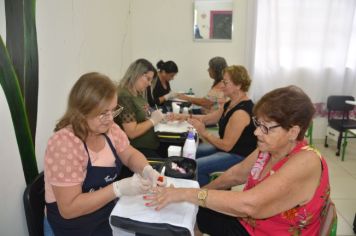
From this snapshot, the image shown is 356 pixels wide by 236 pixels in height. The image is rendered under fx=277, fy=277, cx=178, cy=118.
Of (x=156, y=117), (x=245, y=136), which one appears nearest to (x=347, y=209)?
(x=245, y=136)

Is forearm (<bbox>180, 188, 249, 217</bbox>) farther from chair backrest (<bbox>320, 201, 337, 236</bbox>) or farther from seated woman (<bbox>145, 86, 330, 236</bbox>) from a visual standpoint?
chair backrest (<bbox>320, 201, 337, 236</bbox>)

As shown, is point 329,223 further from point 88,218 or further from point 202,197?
point 88,218

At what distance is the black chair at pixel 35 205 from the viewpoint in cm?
115

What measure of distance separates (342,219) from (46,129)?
2.34 m

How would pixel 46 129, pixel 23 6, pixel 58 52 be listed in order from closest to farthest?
1. pixel 23 6
2. pixel 46 129
3. pixel 58 52

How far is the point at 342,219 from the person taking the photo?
2.28m

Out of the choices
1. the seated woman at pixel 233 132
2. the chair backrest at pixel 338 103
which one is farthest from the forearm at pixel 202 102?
the chair backrest at pixel 338 103

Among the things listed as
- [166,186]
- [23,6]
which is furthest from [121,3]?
[166,186]

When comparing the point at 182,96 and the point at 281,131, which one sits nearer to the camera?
the point at 281,131

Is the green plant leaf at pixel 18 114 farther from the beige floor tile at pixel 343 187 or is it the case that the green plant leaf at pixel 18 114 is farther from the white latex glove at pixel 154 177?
the beige floor tile at pixel 343 187

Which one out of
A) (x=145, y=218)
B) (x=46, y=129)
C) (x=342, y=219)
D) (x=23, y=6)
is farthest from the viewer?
(x=342, y=219)

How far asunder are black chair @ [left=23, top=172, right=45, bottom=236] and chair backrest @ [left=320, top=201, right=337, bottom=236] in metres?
1.18

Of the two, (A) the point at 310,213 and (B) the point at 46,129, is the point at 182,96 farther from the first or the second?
(A) the point at 310,213

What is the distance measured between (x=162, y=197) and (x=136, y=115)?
38.4 inches
